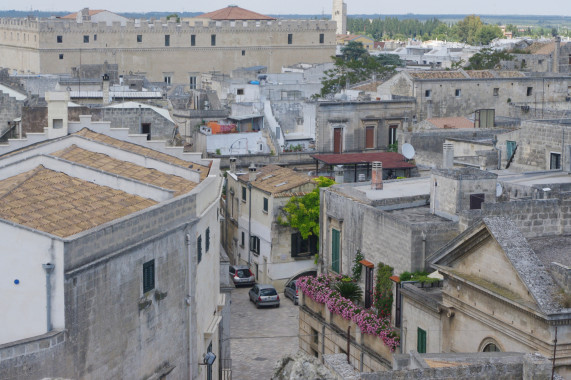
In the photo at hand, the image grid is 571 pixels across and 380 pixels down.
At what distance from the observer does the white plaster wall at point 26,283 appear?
16.1 m

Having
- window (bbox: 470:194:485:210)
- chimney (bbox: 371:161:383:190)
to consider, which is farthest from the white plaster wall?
chimney (bbox: 371:161:383:190)

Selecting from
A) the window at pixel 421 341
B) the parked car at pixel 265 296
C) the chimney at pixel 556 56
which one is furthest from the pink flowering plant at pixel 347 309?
the chimney at pixel 556 56

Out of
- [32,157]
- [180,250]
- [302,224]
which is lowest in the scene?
[302,224]

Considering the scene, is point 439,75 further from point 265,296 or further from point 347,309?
point 347,309

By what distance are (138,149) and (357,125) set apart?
21.0 metres

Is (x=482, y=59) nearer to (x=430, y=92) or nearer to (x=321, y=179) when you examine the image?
(x=430, y=92)

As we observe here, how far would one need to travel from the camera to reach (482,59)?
6744 cm

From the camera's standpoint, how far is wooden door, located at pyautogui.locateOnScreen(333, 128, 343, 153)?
4484cm

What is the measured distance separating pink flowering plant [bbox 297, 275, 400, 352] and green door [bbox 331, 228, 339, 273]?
0.43 m

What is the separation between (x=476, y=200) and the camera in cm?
2356

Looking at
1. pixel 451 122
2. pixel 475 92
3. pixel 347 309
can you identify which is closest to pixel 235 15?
pixel 475 92

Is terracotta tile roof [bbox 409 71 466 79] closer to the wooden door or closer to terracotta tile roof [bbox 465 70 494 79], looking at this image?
terracotta tile roof [bbox 465 70 494 79]

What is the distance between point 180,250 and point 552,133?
14093mm

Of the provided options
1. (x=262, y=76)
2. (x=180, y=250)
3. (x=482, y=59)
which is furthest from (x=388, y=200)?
(x=482, y=59)
